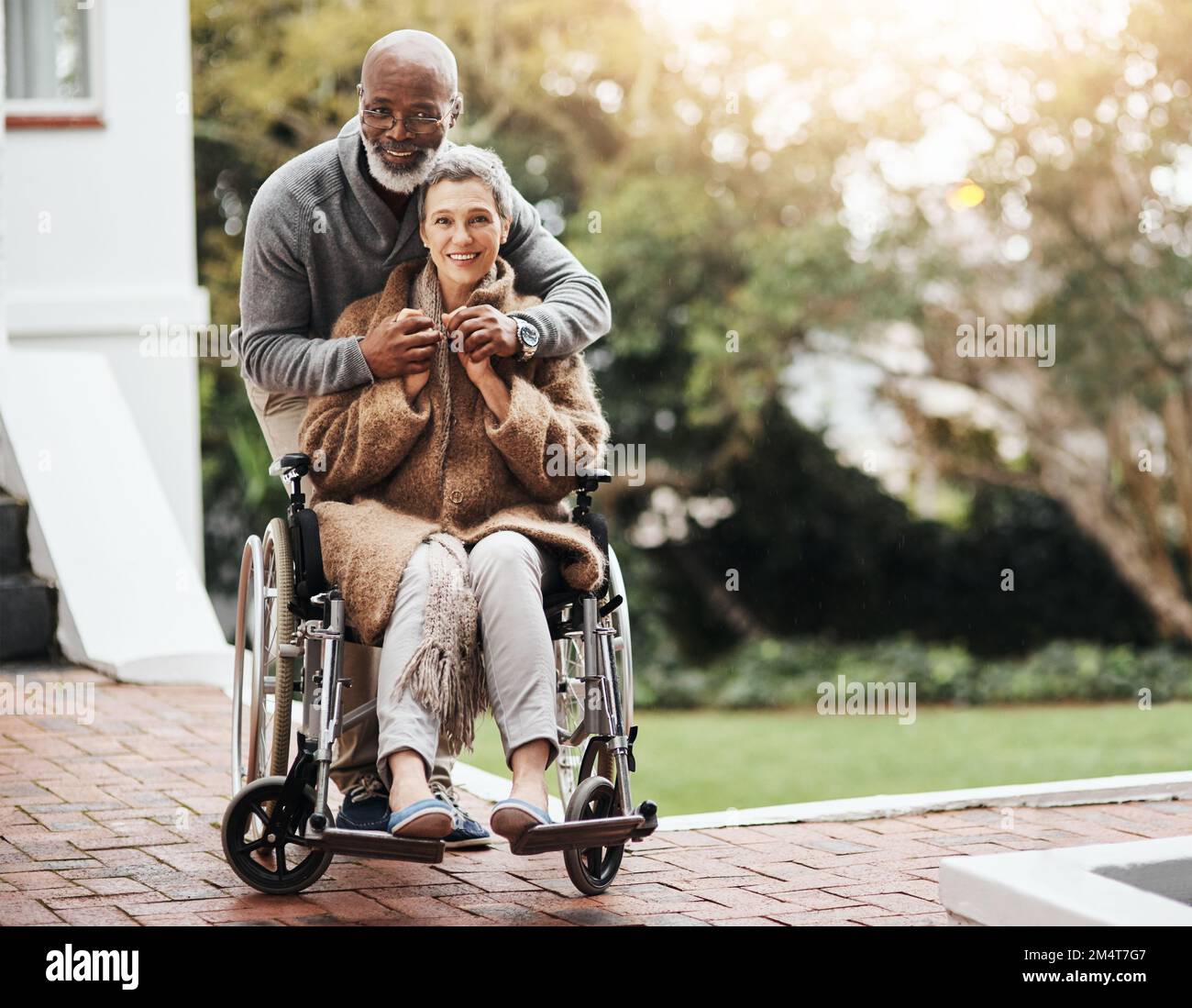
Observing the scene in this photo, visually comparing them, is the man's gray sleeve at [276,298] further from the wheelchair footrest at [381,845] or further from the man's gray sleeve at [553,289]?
the wheelchair footrest at [381,845]

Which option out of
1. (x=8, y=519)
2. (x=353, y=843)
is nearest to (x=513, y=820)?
(x=353, y=843)

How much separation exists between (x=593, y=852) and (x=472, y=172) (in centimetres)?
125

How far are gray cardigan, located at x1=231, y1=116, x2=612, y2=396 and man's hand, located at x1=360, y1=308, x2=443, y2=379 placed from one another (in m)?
0.12

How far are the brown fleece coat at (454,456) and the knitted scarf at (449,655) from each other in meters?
0.08

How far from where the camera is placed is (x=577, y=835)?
275 centimetres

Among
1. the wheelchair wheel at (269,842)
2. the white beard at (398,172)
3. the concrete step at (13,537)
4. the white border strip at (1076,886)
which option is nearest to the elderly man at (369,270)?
the white beard at (398,172)

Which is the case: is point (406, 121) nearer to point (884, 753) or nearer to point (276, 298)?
point (276, 298)

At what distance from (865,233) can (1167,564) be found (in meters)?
3.37

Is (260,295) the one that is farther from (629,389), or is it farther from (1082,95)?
(629,389)

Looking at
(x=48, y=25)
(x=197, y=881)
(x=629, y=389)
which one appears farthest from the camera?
(x=629, y=389)

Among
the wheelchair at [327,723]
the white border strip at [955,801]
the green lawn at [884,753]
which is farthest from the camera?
the green lawn at [884,753]

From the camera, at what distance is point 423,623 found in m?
2.88

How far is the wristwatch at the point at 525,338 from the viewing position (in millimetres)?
3096

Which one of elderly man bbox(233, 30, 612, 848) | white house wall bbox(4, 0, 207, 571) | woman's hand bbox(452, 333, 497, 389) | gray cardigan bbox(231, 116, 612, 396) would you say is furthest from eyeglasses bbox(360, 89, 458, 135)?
white house wall bbox(4, 0, 207, 571)
